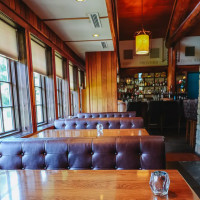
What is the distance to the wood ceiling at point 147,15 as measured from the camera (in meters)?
4.80

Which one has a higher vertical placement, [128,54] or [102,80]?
[128,54]

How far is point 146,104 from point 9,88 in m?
3.89

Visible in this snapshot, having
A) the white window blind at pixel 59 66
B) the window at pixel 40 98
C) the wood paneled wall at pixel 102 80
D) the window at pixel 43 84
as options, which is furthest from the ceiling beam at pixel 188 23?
the window at pixel 40 98

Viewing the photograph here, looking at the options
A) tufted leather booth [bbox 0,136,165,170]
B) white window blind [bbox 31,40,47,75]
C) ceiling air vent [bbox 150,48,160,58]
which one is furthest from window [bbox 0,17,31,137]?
ceiling air vent [bbox 150,48,160,58]

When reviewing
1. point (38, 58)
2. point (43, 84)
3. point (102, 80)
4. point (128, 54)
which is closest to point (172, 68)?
point (128, 54)

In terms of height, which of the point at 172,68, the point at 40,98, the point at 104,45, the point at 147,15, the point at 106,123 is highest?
the point at 147,15

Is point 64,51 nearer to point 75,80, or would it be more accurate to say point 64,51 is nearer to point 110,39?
point 110,39

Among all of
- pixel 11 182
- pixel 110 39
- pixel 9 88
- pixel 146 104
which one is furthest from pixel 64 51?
pixel 11 182

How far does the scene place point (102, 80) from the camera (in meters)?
5.07

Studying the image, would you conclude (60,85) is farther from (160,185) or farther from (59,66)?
(160,185)

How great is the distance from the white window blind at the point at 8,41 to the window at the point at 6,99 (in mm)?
130

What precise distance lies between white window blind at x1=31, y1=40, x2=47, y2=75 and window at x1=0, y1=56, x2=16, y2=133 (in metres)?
0.61

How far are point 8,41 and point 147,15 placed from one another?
16.5 feet

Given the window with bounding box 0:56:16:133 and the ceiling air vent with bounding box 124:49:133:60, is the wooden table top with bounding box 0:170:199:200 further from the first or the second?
the ceiling air vent with bounding box 124:49:133:60
